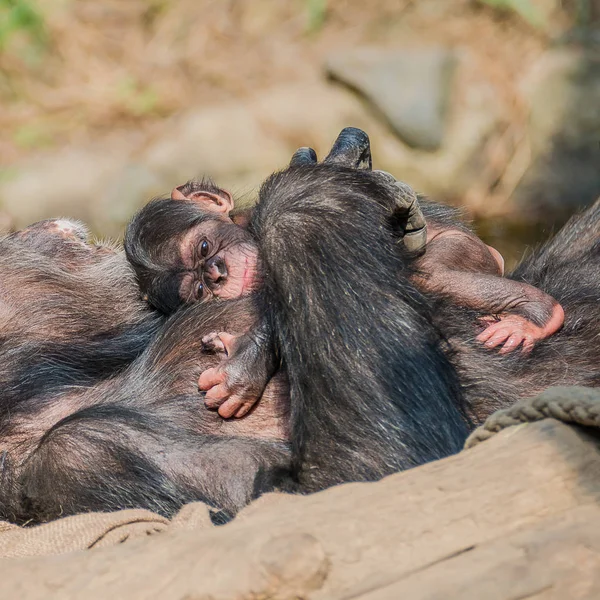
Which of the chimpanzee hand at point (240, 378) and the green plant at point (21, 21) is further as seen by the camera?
the green plant at point (21, 21)

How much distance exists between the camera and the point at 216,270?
9.81 feet

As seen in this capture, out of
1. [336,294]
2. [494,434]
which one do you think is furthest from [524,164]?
[494,434]

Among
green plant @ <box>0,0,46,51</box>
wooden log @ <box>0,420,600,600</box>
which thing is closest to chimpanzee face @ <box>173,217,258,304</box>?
wooden log @ <box>0,420,600,600</box>

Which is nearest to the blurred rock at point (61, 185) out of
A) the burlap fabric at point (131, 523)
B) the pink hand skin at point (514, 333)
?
the pink hand skin at point (514, 333)

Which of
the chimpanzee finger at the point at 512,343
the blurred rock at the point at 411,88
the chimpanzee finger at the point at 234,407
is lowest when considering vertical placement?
the chimpanzee finger at the point at 234,407

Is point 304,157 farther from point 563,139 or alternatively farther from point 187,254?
point 563,139

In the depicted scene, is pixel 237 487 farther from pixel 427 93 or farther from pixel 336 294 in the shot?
pixel 427 93

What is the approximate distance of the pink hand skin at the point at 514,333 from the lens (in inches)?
110

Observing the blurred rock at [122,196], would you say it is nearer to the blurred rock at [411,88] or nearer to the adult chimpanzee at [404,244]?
the blurred rock at [411,88]

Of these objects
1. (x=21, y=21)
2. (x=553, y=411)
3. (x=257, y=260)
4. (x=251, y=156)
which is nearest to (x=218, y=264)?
(x=257, y=260)

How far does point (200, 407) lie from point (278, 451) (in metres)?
0.28

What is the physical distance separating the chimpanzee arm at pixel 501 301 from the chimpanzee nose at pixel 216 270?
0.64 m

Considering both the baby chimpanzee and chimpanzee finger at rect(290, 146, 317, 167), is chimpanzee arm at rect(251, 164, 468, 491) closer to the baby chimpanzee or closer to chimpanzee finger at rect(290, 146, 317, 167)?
the baby chimpanzee

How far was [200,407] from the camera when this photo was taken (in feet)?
8.90
